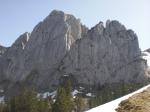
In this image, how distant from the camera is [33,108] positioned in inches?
3556

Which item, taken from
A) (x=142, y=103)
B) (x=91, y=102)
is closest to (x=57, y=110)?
(x=91, y=102)

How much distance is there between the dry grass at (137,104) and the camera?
73.3ft

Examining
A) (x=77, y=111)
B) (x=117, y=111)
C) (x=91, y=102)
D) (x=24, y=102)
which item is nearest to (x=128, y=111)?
(x=117, y=111)

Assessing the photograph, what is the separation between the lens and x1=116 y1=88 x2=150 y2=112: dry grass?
2234 cm

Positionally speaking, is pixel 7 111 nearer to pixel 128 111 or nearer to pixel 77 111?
pixel 77 111

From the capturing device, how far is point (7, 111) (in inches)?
3927

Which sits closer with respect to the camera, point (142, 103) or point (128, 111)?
point (128, 111)

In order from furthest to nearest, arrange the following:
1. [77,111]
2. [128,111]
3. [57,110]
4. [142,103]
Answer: [77,111], [57,110], [142,103], [128,111]

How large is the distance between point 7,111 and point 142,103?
8185 cm

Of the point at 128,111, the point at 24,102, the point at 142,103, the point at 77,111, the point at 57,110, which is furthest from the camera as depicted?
the point at 77,111

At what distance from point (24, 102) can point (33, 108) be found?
18.4ft

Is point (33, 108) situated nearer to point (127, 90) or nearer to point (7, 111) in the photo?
point (7, 111)

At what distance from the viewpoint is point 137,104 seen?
77.2 feet

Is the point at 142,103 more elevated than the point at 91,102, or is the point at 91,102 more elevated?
the point at 142,103
